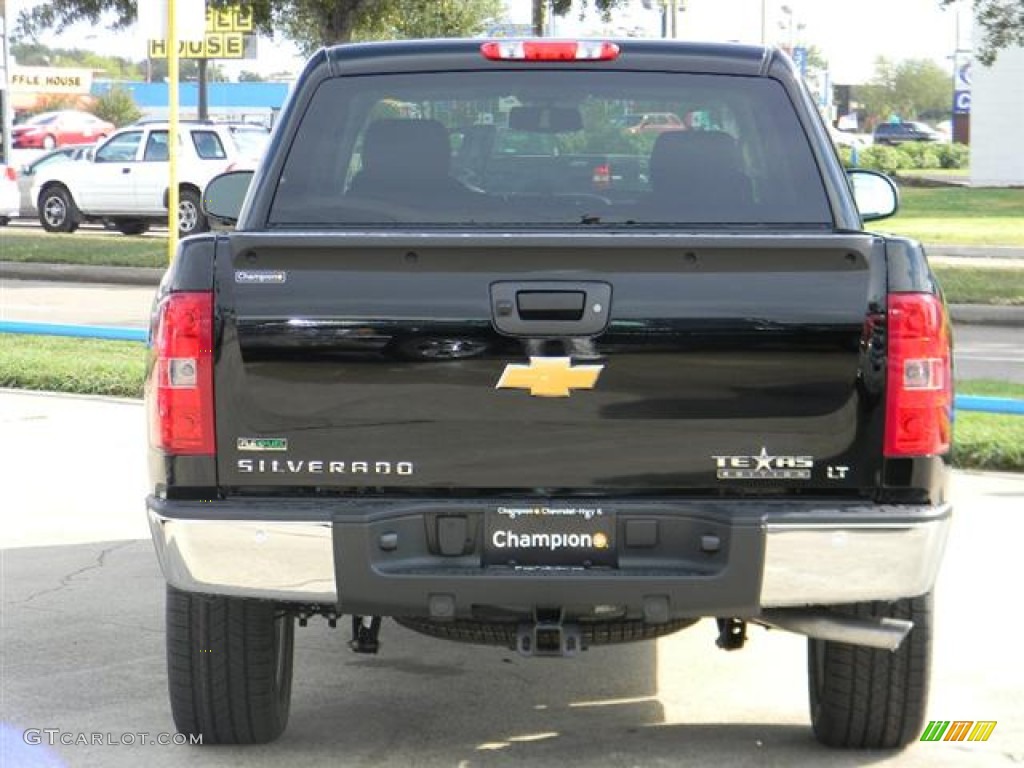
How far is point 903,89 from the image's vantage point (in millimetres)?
134500

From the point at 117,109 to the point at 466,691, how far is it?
7674 centimetres

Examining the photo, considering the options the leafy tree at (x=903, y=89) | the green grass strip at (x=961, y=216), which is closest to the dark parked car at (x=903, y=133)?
the leafy tree at (x=903, y=89)

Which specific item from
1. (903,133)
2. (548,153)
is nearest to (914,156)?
(903,133)

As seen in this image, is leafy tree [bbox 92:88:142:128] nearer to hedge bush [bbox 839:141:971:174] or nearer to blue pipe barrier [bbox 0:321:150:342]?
hedge bush [bbox 839:141:971:174]

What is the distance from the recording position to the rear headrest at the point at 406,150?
5.68m

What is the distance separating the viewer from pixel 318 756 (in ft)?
17.6

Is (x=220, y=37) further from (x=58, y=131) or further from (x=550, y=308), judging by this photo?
(x=550, y=308)

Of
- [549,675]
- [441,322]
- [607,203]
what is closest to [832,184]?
[607,203]

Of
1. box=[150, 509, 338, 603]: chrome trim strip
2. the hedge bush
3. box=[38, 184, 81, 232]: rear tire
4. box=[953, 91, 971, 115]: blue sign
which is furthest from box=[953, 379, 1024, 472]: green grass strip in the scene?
box=[953, 91, 971, 115]: blue sign

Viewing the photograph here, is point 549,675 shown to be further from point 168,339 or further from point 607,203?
point 168,339

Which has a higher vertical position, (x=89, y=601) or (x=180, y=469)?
(x=180, y=469)

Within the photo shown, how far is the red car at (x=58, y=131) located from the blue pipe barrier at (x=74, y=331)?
4737 cm

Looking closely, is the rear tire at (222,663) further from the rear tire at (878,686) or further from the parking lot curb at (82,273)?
the parking lot curb at (82,273)

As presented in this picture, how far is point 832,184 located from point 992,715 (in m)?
1.63
